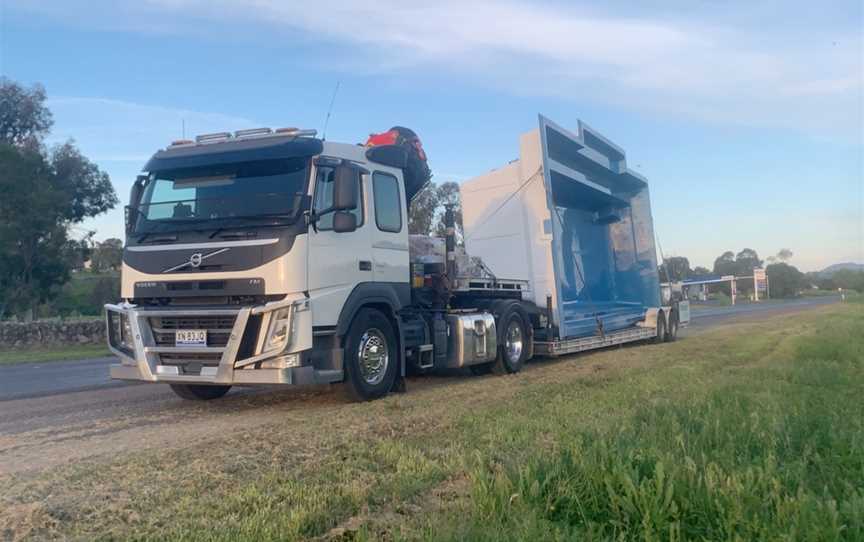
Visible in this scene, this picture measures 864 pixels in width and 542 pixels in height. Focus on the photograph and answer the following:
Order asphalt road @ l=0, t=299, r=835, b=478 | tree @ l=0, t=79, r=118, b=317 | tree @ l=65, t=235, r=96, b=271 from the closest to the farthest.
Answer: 1. asphalt road @ l=0, t=299, r=835, b=478
2. tree @ l=0, t=79, r=118, b=317
3. tree @ l=65, t=235, r=96, b=271

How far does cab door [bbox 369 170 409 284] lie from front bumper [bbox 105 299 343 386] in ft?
5.03

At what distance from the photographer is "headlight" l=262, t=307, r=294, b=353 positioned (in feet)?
23.0

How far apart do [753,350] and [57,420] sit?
35.9ft

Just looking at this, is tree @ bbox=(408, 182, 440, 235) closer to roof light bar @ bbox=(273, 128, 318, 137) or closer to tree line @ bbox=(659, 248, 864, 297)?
roof light bar @ bbox=(273, 128, 318, 137)

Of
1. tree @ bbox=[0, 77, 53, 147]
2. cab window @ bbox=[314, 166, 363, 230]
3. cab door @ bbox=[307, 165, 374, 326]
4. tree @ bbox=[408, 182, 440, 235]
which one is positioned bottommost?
cab door @ bbox=[307, 165, 374, 326]

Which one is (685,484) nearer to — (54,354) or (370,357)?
(370,357)

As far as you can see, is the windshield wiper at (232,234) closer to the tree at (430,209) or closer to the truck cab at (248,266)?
the truck cab at (248,266)

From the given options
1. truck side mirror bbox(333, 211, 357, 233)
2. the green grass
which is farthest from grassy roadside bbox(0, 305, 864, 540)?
truck side mirror bbox(333, 211, 357, 233)

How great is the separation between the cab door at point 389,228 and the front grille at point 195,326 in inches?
72.1

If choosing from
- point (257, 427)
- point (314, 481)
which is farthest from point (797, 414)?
point (257, 427)

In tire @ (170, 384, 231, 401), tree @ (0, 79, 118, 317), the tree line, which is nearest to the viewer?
tire @ (170, 384, 231, 401)

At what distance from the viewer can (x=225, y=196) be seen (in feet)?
25.1

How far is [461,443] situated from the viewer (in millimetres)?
5379

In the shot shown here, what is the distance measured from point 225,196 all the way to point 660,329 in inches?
469
